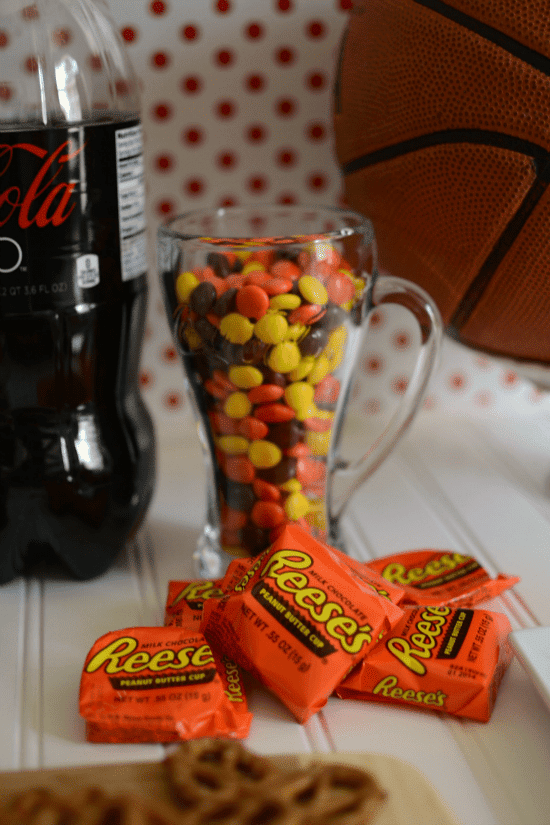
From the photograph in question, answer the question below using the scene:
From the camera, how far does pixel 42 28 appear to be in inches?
30.2

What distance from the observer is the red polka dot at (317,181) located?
1.07 m

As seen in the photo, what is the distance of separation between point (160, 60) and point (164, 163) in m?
0.12

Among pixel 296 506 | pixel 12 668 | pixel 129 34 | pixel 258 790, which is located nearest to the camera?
pixel 258 790

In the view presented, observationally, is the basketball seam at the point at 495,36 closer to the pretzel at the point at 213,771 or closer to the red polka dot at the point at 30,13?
the red polka dot at the point at 30,13

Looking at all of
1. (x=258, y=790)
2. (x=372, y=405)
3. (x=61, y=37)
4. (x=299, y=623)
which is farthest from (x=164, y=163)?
(x=258, y=790)

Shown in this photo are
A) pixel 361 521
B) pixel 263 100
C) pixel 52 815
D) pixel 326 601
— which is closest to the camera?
pixel 52 815

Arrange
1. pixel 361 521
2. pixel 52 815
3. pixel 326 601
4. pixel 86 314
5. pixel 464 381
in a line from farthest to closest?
pixel 464 381 < pixel 361 521 < pixel 86 314 < pixel 326 601 < pixel 52 815

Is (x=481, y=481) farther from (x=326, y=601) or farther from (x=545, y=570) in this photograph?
(x=326, y=601)

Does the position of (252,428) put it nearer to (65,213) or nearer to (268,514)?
(268,514)

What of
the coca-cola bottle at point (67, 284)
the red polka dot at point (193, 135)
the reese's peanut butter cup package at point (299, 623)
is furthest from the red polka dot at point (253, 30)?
the reese's peanut butter cup package at point (299, 623)

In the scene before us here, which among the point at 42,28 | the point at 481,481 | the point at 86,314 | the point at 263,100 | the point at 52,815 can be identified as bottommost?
the point at 481,481

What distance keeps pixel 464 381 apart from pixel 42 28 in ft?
2.25

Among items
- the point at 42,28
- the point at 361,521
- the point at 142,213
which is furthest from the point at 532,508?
the point at 42,28

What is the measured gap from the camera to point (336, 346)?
75 centimetres
